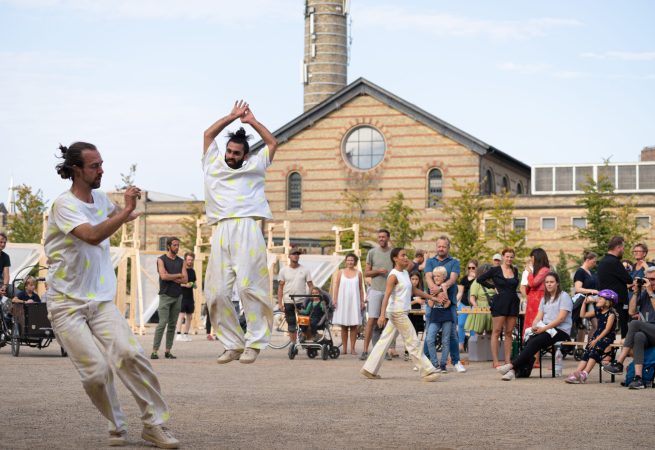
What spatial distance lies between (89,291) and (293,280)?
1391 centimetres

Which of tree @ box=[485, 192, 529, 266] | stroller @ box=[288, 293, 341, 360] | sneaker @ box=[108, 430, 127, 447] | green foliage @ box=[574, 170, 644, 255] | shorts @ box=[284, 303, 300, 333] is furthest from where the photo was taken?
tree @ box=[485, 192, 529, 266]

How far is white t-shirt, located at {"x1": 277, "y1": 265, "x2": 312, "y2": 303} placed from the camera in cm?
2186

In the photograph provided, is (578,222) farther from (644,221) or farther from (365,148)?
(365,148)


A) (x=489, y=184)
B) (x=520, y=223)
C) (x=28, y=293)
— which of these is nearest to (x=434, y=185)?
(x=489, y=184)

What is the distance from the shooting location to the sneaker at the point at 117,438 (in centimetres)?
826

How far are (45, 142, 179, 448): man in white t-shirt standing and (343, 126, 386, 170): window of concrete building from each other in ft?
167

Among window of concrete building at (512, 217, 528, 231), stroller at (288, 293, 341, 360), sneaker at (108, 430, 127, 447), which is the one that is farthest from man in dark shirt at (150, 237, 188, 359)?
window of concrete building at (512, 217, 528, 231)

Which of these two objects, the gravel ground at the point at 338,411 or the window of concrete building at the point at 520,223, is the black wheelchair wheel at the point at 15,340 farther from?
the window of concrete building at the point at 520,223

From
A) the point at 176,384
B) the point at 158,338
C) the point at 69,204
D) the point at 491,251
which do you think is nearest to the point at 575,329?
the point at 158,338

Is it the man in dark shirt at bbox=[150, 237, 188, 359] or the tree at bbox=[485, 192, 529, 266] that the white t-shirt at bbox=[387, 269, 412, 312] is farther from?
the tree at bbox=[485, 192, 529, 266]

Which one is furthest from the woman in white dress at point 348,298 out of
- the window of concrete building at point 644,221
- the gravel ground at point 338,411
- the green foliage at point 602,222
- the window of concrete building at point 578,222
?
the window of concrete building at point 578,222

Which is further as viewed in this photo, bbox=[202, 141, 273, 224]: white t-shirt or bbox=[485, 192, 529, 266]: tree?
bbox=[485, 192, 529, 266]: tree

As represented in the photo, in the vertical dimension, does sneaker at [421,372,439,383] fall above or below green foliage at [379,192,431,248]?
below

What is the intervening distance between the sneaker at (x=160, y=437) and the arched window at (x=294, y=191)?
52.7m
